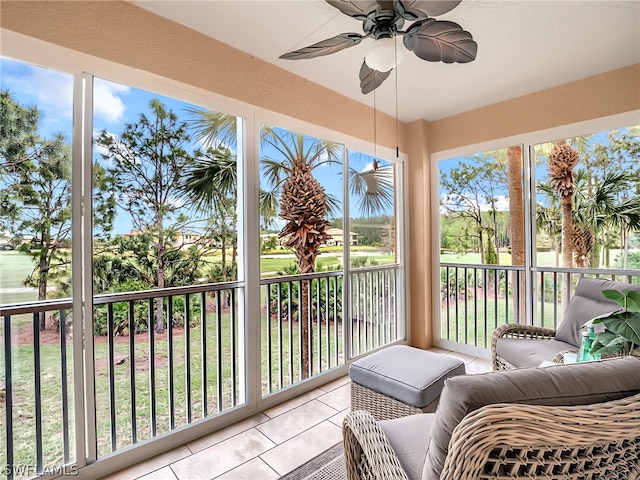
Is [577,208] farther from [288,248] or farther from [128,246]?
[128,246]

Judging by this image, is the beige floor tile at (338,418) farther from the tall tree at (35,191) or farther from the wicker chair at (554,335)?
the tall tree at (35,191)

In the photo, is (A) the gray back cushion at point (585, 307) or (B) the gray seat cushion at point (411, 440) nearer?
(B) the gray seat cushion at point (411, 440)

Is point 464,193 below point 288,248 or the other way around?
the other way around

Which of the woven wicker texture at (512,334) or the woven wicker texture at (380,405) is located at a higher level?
the woven wicker texture at (512,334)

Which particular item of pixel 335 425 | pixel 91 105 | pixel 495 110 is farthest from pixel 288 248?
pixel 495 110

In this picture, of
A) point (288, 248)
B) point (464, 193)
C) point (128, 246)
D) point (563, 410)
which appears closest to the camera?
point (563, 410)

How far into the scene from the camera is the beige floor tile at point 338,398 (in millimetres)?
2467

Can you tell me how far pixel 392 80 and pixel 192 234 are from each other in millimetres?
2092

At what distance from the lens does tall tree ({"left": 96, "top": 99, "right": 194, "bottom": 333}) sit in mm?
1871

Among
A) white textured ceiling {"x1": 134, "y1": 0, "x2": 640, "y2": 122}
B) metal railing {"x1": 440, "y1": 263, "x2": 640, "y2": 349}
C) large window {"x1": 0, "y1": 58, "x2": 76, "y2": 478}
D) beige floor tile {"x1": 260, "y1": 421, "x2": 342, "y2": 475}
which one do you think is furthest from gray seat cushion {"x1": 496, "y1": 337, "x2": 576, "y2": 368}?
large window {"x1": 0, "y1": 58, "x2": 76, "y2": 478}

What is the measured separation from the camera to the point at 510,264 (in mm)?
3281

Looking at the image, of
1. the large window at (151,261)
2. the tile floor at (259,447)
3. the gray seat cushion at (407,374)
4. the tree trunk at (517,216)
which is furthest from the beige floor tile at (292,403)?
the tree trunk at (517,216)

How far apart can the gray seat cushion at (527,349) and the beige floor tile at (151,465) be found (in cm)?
218

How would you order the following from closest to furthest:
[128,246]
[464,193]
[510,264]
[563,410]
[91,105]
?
1. [563,410]
2. [91,105]
3. [128,246]
4. [510,264]
5. [464,193]
